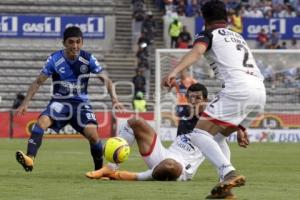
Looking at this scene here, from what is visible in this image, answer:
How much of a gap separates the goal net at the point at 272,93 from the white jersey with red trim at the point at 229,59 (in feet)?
65.1

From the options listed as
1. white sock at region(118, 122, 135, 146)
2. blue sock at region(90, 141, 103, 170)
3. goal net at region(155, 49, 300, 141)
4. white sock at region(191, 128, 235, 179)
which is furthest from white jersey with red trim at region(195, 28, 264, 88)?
goal net at region(155, 49, 300, 141)

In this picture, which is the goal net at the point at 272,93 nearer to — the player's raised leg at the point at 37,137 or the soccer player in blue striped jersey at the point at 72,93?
the soccer player in blue striped jersey at the point at 72,93

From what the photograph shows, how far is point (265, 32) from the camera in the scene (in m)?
A: 41.2

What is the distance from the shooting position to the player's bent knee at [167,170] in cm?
1319

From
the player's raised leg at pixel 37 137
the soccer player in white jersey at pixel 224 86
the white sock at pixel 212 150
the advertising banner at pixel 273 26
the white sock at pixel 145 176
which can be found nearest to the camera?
the white sock at pixel 212 150

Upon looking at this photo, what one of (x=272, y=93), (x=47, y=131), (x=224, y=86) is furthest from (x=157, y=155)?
(x=47, y=131)

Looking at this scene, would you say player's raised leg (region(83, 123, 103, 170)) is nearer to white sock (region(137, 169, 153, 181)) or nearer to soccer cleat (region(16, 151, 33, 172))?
soccer cleat (region(16, 151, 33, 172))

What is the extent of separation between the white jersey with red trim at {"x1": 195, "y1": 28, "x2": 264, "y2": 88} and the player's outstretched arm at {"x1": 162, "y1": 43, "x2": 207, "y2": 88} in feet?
→ 0.65

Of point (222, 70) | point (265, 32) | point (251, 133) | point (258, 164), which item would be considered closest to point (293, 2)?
point (265, 32)

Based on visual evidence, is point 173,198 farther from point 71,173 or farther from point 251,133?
point 251,133

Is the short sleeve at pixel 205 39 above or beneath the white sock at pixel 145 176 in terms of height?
above

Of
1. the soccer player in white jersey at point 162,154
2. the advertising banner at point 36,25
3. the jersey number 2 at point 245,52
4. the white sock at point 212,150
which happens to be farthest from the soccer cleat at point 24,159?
the advertising banner at point 36,25

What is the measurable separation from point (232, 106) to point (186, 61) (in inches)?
34.4

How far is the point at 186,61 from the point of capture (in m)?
10.6
